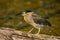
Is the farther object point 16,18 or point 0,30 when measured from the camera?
point 16,18

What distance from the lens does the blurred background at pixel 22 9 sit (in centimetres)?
2683

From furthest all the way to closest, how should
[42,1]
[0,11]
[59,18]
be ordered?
[42,1]
[0,11]
[59,18]

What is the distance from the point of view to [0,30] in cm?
1644

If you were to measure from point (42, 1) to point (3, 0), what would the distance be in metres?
5.11

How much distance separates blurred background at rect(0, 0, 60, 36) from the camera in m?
26.8

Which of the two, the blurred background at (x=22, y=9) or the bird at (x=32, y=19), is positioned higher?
the blurred background at (x=22, y=9)

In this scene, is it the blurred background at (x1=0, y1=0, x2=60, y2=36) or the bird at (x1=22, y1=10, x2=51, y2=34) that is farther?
the blurred background at (x1=0, y1=0, x2=60, y2=36)

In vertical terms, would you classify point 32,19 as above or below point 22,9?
below

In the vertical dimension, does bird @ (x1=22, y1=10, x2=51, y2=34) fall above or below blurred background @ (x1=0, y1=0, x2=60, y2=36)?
below

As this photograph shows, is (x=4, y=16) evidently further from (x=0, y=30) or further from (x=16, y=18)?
(x=0, y=30)

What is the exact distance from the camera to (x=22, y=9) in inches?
1268

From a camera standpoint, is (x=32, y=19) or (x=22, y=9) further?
(x=22, y=9)

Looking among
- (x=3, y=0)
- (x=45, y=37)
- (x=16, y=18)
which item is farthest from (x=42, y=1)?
(x=45, y=37)

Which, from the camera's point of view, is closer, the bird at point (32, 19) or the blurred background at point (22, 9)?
the bird at point (32, 19)
